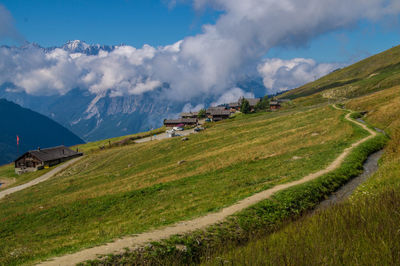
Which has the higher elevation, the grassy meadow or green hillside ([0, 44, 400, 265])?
the grassy meadow

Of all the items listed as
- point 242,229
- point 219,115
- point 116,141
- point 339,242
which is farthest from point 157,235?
point 219,115

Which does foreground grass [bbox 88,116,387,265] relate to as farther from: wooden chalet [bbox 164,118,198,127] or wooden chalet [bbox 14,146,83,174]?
wooden chalet [bbox 164,118,198,127]

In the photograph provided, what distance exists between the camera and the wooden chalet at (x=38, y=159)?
116 m

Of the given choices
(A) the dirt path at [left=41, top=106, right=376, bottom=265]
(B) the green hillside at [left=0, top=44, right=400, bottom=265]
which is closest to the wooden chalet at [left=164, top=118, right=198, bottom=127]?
(B) the green hillside at [left=0, top=44, right=400, bottom=265]

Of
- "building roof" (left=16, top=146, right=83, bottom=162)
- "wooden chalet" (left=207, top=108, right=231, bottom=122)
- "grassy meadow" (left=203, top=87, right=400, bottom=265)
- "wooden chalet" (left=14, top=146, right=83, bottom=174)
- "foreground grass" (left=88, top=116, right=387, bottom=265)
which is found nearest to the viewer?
"grassy meadow" (left=203, top=87, right=400, bottom=265)

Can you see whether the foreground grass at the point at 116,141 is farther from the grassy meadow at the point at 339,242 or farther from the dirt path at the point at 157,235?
the grassy meadow at the point at 339,242

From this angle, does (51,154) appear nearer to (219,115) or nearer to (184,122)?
(184,122)

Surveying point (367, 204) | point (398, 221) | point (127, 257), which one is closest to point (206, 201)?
point (127, 257)

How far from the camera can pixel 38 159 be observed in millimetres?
115125

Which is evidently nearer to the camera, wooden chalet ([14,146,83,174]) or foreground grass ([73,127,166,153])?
wooden chalet ([14,146,83,174])

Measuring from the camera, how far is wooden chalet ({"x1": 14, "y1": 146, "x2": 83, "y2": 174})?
115812 mm

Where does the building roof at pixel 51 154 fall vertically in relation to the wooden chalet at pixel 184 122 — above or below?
below

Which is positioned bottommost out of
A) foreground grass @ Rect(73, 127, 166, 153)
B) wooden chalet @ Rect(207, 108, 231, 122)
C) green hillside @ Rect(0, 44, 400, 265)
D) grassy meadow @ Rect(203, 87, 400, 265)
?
green hillside @ Rect(0, 44, 400, 265)

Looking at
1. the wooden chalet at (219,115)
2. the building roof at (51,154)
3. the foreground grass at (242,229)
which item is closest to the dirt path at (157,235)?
the foreground grass at (242,229)
